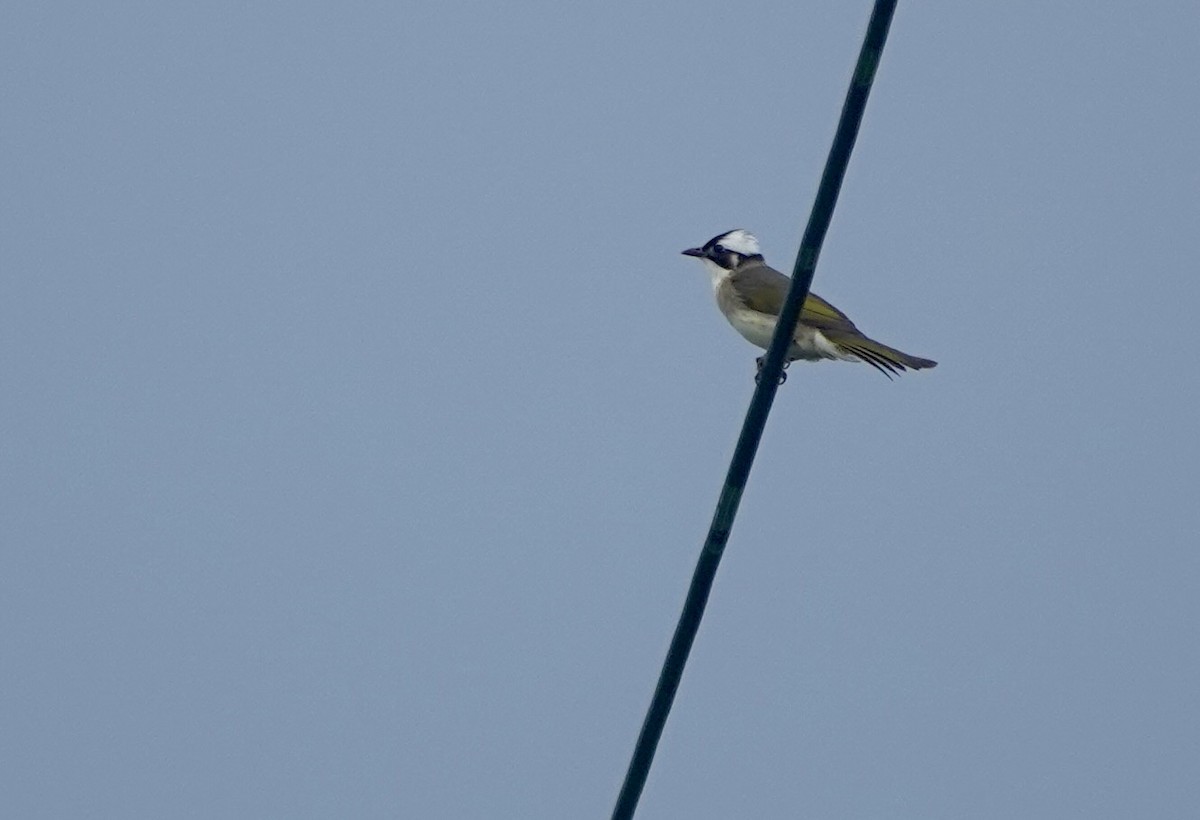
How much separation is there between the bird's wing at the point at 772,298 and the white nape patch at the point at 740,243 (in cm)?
31

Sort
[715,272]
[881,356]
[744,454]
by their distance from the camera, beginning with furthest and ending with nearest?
[715,272] < [881,356] < [744,454]

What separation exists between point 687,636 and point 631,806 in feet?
1.64

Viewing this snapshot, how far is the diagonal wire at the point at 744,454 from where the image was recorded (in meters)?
4.43

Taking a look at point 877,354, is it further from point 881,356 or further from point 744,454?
point 744,454

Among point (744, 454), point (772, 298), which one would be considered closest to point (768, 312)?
point (772, 298)

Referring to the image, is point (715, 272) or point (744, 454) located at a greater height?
point (715, 272)

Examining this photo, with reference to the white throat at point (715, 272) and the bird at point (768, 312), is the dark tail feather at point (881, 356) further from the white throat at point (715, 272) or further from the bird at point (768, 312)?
the white throat at point (715, 272)

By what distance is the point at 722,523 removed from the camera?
4.93m

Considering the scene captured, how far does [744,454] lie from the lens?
4844 millimetres

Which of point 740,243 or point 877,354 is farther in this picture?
point 740,243

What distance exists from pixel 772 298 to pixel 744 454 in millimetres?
5136

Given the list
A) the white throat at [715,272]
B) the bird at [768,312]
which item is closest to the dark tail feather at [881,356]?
the bird at [768,312]

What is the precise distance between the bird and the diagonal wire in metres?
1.73

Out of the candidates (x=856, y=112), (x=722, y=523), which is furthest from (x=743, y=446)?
(x=856, y=112)
